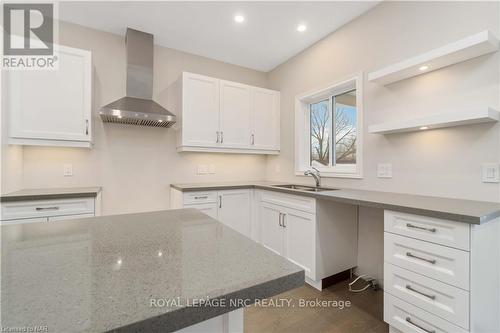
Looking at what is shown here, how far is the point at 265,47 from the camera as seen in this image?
116 inches

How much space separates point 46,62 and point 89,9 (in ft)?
2.20

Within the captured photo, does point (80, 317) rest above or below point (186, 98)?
below

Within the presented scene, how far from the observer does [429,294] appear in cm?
128

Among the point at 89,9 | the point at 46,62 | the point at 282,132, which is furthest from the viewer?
the point at 282,132

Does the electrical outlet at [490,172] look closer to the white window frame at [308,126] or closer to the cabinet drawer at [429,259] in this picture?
the cabinet drawer at [429,259]

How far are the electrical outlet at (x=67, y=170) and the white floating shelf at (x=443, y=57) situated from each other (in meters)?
3.05

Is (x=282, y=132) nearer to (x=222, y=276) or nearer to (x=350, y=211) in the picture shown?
(x=350, y=211)

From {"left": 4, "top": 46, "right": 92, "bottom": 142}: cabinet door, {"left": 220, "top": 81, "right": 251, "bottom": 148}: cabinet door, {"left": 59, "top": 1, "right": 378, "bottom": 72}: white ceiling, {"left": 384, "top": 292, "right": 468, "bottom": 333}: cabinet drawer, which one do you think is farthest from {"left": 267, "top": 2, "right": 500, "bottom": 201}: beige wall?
{"left": 4, "top": 46, "right": 92, "bottom": 142}: cabinet door

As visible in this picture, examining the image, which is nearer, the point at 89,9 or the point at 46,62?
the point at 46,62

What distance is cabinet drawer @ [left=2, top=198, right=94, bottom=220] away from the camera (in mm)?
1741

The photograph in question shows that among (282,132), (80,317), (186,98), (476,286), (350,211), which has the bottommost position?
(476,286)

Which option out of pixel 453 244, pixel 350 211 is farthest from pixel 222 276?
pixel 350 211

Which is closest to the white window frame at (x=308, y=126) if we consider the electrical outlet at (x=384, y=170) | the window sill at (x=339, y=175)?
the window sill at (x=339, y=175)

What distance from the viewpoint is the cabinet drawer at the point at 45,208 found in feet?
5.71
